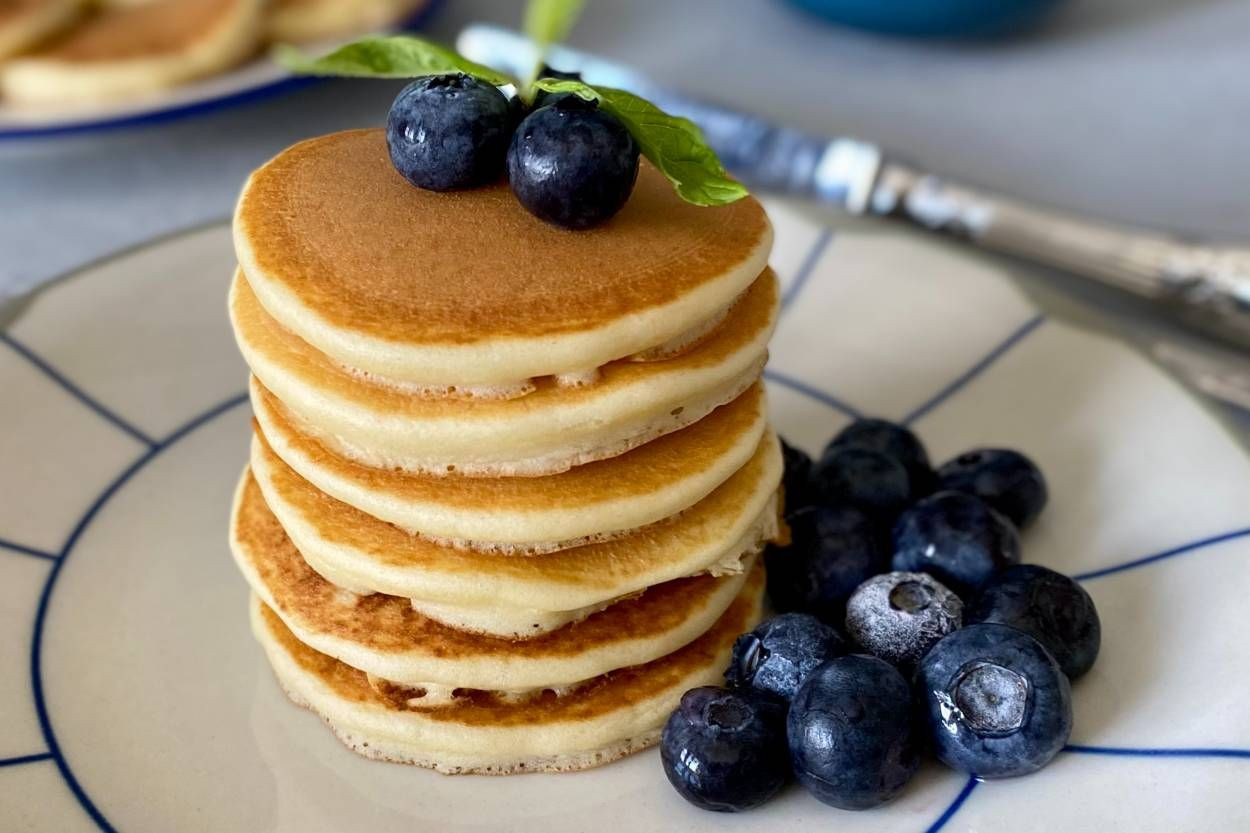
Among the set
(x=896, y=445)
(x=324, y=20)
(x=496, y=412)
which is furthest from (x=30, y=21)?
(x=896, y=445)

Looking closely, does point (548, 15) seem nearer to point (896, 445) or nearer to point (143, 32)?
point (896, 445)

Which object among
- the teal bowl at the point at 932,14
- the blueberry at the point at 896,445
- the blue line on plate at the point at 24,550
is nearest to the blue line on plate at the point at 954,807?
the blueberry at the point at 896,445

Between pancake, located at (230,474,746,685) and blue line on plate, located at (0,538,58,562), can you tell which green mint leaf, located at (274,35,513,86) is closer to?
pancake, located at (230,474,746,685)

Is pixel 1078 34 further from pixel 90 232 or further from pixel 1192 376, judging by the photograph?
pixel 90 232

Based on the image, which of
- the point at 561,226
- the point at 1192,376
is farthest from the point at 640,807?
A: the point at 1192,376

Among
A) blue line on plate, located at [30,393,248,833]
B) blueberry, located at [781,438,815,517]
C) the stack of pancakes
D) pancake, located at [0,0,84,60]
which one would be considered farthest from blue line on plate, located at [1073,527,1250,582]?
pancake, located at [0,0,84,60]
